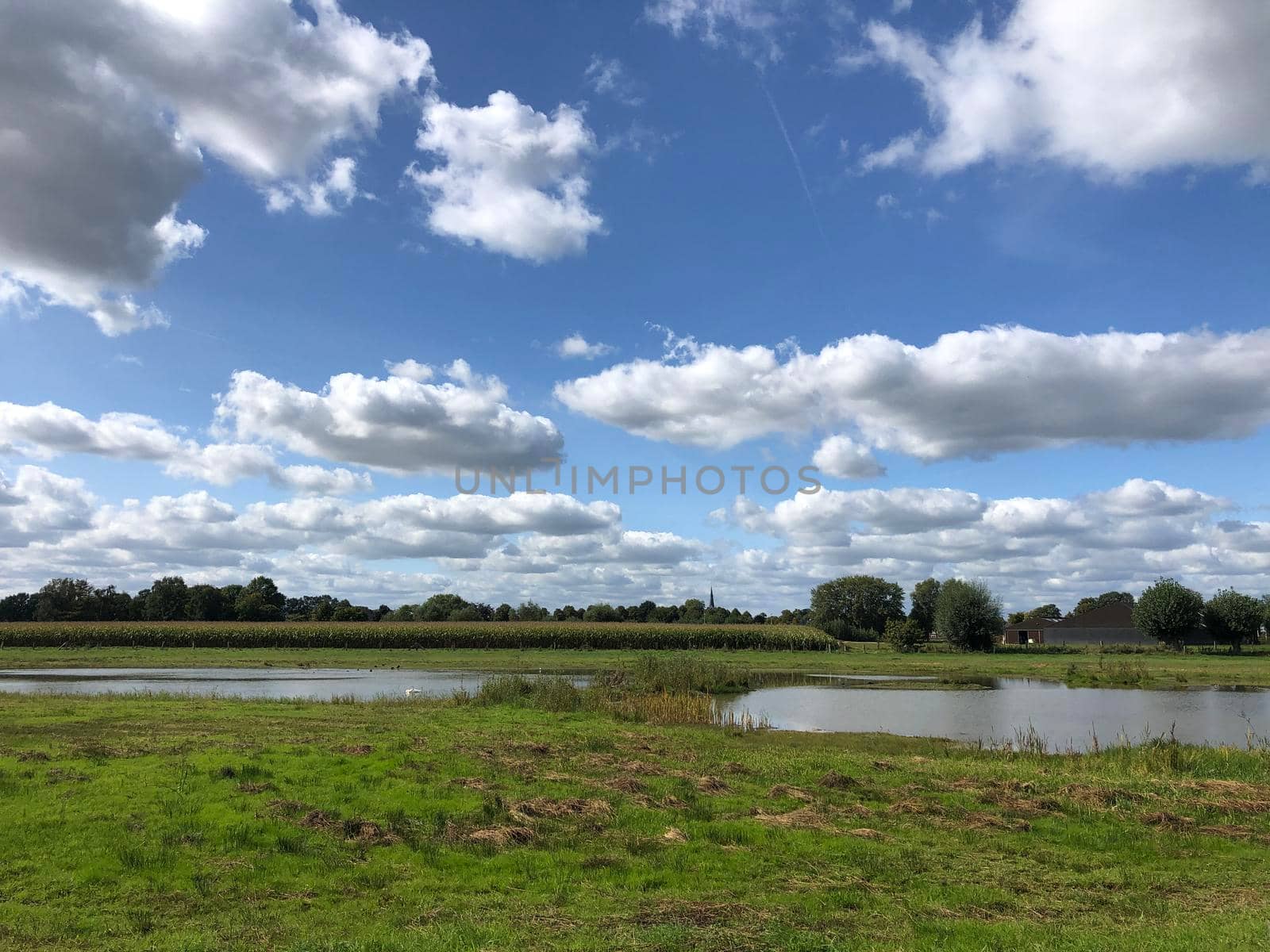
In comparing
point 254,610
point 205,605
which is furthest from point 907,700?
point 205,605

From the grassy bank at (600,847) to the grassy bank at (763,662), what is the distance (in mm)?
35184

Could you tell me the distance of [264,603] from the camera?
140000mm

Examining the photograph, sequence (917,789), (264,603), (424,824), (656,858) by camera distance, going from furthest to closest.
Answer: (264,603), (917,789), (424,824), (656,858)

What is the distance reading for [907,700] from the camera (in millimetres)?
42312

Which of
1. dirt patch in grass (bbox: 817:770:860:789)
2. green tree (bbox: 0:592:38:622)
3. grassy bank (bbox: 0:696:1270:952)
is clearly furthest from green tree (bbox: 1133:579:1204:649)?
green tree (bbox: 0:592:38:622)

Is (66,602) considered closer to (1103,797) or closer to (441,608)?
(441,608)

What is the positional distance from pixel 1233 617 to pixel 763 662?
58.4 m

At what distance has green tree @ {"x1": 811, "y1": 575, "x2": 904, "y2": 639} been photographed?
147750 millimetres

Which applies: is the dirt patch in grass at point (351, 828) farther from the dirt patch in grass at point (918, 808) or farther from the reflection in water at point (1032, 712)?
the reflection in water at point (1032, 712)

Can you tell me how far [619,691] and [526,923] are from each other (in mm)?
26997

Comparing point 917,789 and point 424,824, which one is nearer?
point 424,824

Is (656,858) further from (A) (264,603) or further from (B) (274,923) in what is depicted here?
(A) (264,603)

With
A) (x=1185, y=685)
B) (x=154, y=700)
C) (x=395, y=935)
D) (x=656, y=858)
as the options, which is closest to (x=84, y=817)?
(x=395, y=935)

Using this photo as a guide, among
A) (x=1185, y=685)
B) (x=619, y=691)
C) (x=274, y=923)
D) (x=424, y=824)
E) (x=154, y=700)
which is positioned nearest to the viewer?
(x=274, y=923)
